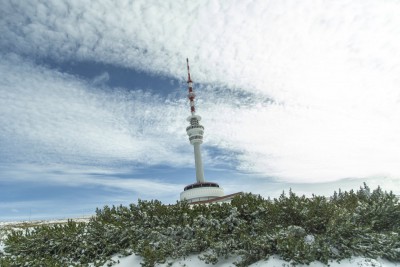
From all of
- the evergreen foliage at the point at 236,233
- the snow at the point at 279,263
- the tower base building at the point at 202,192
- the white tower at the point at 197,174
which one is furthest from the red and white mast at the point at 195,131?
the snow at the point at 279,263

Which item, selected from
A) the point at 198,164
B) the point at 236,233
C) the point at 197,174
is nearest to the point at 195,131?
the point at 198,164

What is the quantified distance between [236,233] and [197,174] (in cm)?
Result: 6657

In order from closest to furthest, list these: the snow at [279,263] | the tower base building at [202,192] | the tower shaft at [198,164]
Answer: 1. the snow at [279,263]
2. the tower base building at [202,192]
3. the tower shaft at [198,164]

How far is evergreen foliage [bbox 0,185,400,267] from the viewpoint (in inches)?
460

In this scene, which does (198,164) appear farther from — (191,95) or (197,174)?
(191,95)

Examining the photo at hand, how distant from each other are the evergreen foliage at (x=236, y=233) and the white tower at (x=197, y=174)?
52.9m

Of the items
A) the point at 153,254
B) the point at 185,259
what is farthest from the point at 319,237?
the point at 153,254

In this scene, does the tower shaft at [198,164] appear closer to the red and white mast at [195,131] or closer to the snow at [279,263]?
the red and white mast at [195,131]

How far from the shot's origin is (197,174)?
7981 centimetres

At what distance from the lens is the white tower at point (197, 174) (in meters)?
74.1

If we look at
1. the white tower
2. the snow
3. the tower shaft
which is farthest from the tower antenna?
the snow

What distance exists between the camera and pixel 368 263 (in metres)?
10.8

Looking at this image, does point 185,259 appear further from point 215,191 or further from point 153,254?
point 215,191

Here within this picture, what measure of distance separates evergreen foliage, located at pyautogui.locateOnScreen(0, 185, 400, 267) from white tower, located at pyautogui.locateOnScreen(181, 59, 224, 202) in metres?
52.9
